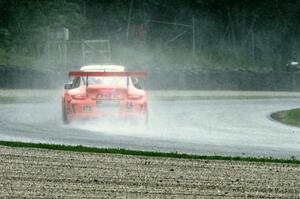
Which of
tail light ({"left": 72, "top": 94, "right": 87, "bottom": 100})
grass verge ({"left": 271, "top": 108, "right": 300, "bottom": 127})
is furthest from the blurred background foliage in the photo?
tail light ({"left": 72, "top": 94, "right": 87, "bottom": 100})

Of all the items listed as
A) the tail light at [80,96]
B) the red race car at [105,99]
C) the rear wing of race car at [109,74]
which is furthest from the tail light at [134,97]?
the tail light at [80,96]

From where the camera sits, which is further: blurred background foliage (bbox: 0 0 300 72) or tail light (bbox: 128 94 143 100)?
blurred background foliage (bbox: 0 0 300 72)

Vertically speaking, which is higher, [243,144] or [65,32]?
[65,32]

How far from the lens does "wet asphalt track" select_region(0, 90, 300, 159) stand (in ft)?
57.5

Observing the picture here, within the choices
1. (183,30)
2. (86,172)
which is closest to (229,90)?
(183,30)

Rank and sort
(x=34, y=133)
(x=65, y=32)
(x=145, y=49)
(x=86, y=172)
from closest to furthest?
(x=86, y=172) < (x=34, y=133) < (x=65, y=32) < (x=145, y=49)

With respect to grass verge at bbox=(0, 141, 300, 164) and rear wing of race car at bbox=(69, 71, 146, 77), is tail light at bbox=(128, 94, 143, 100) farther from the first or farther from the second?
grass verge at bbox=(0, 141, 300, 164)

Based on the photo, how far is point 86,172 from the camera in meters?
12.8

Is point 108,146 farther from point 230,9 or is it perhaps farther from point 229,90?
point 230,9

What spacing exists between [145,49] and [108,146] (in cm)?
4515

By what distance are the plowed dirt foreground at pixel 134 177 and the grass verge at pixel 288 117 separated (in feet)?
37.4

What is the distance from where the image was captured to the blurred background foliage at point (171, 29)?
57750 mm

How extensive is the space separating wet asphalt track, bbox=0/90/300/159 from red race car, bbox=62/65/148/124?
253 mm

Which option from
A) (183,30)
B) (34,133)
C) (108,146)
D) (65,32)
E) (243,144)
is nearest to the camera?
(108,146)
